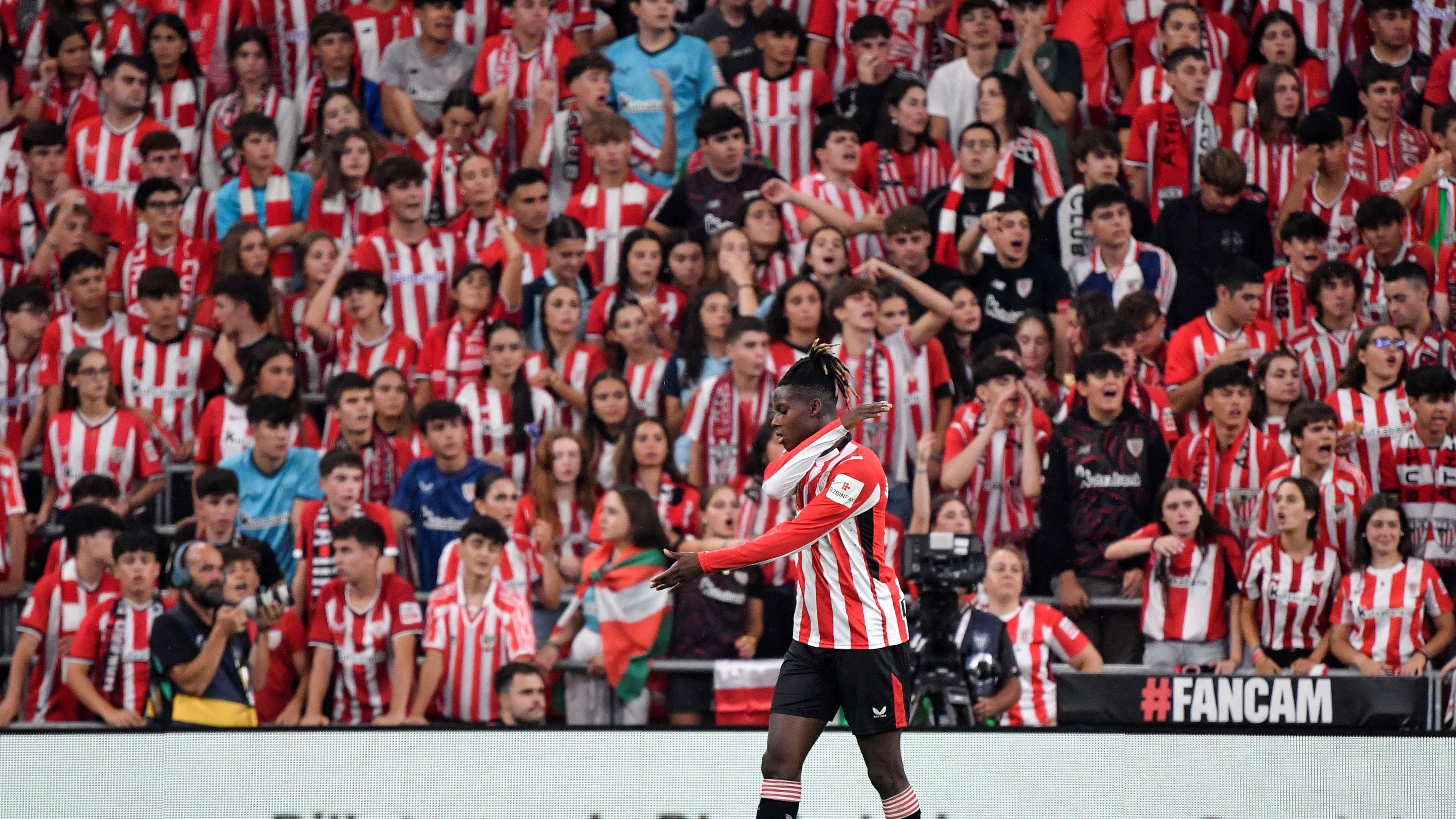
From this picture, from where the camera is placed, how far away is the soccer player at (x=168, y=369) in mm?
10828

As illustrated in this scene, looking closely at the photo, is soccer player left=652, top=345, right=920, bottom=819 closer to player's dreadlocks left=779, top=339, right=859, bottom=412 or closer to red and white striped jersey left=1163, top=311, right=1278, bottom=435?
player's dreadlocks left=779, top=339, right=859, bottom=412

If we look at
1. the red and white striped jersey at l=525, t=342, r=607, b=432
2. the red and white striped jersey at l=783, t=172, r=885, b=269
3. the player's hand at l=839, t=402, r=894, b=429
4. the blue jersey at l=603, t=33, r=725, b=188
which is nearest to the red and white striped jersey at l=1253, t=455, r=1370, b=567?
the red and white striped jersey at l=783, t=172, r=885, b=269

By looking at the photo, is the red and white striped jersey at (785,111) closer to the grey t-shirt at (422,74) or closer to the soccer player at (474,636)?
the grey t-shirt at (422,74)

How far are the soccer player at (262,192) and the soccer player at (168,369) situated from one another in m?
0.90

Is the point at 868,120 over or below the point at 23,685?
over

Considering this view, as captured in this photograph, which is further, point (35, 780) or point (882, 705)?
point (35, 780)

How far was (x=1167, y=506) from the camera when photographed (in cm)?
906

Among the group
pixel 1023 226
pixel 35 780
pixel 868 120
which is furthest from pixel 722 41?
pixel 35 780

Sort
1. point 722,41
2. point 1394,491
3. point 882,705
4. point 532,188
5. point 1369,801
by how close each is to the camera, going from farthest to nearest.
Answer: point 722,41 < point 532,188 < point 1394,491 < point 1369,801 < point 882,705

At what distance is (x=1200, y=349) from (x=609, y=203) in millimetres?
3693

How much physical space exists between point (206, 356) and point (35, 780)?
3.86 meters

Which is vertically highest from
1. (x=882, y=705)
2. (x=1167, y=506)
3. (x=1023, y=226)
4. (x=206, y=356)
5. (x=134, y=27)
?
(x=134, y=27)

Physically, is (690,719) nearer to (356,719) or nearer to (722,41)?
(356,719)

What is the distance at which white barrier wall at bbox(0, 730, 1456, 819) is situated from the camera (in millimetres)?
7223
